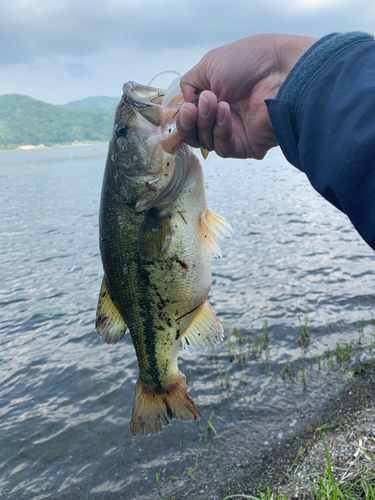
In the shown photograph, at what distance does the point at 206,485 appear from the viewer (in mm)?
5223

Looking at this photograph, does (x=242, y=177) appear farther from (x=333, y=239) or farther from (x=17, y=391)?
(x=17, y=391)

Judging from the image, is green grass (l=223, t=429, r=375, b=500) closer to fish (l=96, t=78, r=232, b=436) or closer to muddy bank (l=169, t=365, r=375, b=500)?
muddy bank (l=169, t=365, r=375, b=500)

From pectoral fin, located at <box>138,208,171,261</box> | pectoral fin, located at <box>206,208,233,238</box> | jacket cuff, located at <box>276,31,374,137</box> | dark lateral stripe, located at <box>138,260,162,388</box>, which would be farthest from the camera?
pectoral fin, located at <box>206,208,233,238</box>


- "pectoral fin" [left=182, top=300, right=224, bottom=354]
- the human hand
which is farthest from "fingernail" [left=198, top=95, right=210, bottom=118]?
"pectoral fin" [left=182, top=300, right=224, bottom=354]

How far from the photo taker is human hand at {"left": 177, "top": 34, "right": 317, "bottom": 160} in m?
2.50

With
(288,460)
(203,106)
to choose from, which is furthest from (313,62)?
(288,460)

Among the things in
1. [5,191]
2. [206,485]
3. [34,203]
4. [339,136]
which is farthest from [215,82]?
[5,191]

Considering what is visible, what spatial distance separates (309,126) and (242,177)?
3585 cm

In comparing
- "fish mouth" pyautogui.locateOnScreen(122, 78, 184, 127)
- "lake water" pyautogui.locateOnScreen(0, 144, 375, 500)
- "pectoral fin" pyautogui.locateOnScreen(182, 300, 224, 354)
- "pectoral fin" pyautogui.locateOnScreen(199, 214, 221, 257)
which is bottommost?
"lake water" pyautogui.locateOnScreen(0, 144, 375, 500)

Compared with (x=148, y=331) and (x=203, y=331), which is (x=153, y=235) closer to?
(x=148, y=331)

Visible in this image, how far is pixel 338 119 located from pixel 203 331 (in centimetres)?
210

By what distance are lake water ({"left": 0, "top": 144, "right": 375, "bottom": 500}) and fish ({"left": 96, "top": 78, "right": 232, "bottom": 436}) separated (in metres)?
3.48

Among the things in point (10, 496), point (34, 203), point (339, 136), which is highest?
point (339, 136)

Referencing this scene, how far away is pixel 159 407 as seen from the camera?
3221 millimetres
